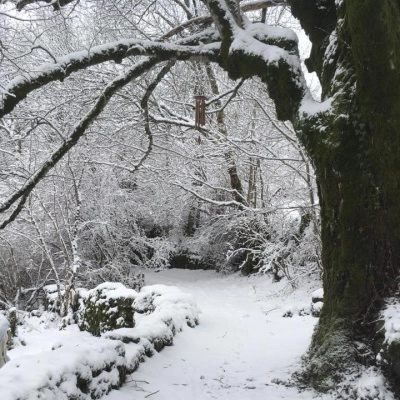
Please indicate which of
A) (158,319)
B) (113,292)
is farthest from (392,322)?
(113,292)

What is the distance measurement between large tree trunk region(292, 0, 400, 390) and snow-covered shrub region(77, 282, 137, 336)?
3367 mm

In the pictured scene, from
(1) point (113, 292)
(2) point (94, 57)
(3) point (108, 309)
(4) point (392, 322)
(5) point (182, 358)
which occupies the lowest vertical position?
(5) point (182, 358)

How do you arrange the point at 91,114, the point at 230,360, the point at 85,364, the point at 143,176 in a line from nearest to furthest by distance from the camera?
the point at 85,364 < the point at 91,114 < the point at 230,360 < the point at 143,176

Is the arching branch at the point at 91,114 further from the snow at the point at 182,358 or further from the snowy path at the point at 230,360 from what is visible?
the snowy path at the point at 230,360

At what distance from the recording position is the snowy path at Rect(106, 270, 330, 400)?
371cm

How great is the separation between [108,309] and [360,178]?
477 cm

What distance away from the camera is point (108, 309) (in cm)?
664

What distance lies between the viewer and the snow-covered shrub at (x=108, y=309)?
623 cm

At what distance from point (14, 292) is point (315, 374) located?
11012mm

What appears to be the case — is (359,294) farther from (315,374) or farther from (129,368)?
(129,368)

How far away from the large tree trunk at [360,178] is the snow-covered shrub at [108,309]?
3367mm

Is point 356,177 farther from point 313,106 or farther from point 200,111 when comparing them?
point 200,111

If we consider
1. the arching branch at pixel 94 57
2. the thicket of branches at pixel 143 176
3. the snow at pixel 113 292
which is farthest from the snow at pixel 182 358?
the thicket of branches at pixel 143 176

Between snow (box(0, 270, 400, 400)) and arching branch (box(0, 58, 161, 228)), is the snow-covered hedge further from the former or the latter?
arching branch (box(0, 58, 161, 228))
